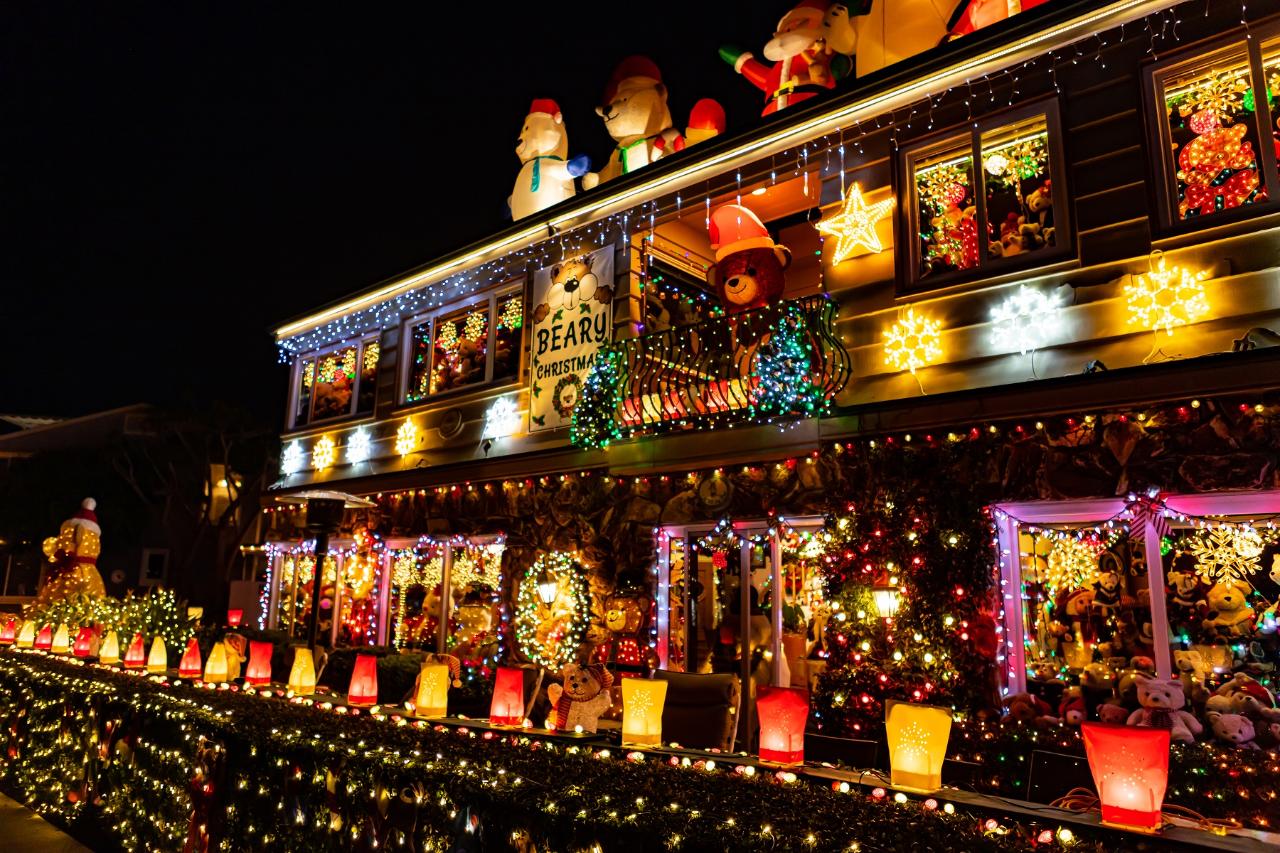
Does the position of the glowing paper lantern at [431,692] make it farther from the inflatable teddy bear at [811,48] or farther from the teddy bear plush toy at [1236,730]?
the inflatable teddy bear at [811,48]

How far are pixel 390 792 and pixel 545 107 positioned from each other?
1136cm

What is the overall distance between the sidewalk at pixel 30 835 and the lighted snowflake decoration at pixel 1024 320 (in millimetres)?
7747

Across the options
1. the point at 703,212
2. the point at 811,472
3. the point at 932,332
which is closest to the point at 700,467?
the point at 811,472

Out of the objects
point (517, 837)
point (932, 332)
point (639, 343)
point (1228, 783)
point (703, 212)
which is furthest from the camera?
point (703, 212)

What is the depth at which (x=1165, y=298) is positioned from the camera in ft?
20.7

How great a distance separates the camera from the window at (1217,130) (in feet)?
20.2

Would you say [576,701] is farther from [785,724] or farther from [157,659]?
[157,659]

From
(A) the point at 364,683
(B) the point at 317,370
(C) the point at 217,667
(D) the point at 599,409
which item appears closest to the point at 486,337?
(D) the point at 599,409

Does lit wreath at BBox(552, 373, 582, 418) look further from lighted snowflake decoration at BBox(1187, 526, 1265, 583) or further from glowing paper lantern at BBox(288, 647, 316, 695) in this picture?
lighted snowflake decoration at BBox(1187, 526, 1265, 583)

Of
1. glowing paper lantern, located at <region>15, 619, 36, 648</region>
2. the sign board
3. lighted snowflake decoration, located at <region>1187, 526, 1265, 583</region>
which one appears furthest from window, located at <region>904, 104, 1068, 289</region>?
glowing paper lantern, located at <region>15, 619, 36, 648</region>

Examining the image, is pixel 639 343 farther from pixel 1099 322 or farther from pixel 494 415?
pixel 1099 322

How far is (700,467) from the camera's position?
28.4 feet

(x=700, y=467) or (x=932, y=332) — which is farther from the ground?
(x=932, y=332)

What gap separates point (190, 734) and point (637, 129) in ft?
31.2
